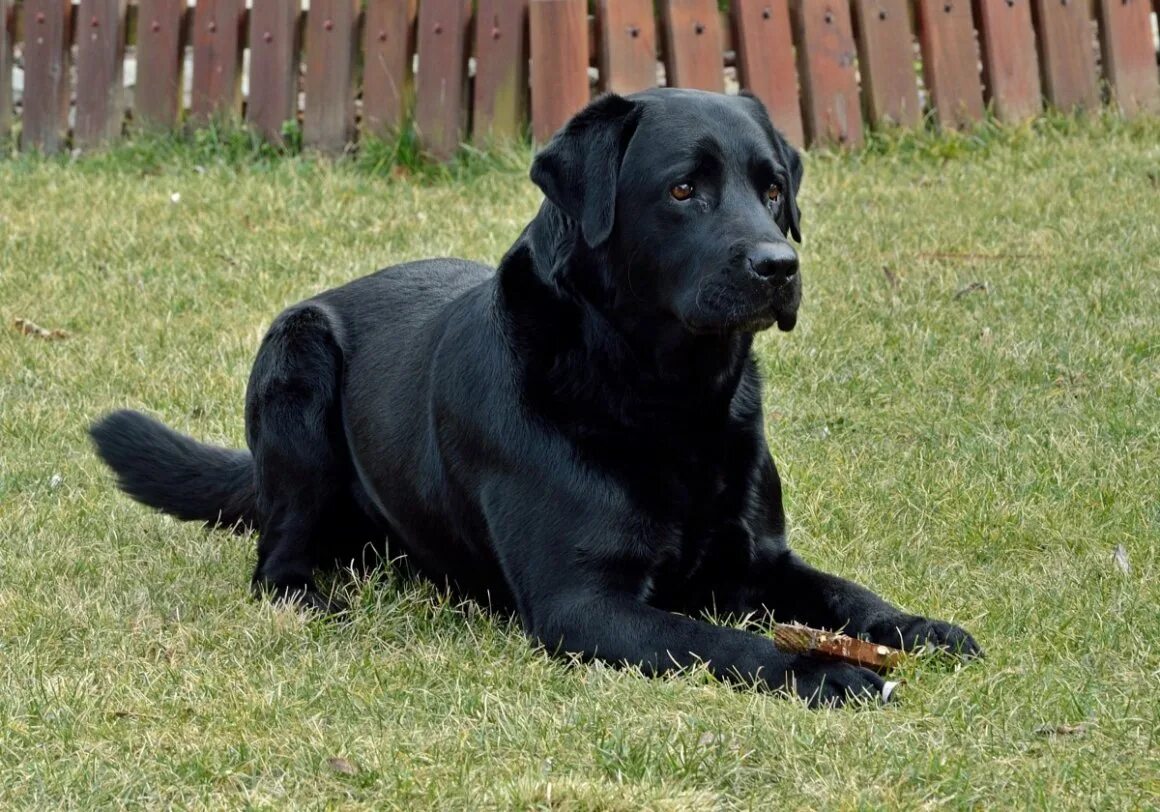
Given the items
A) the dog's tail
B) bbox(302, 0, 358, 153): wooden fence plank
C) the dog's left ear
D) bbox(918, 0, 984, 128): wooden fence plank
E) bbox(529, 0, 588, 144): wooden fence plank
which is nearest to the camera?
the dog's left ear

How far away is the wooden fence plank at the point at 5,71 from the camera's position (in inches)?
378

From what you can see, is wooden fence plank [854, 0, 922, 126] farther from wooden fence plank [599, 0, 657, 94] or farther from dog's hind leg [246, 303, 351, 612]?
dog's hind leg [246, 303, 351, 612]

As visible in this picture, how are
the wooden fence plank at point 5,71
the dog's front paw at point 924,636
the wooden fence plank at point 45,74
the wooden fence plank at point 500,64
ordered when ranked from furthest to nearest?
the wooden fence plank at point 5,71 < the wooden fence plank at point 45,74 < the wooden fence plank at point 500,64 < the dog's front paw at point 924,636

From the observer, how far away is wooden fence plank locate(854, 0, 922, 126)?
8703 mm

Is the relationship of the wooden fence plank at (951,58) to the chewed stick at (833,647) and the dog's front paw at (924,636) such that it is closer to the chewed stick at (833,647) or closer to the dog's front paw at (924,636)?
the dog's front paw at (924,636)

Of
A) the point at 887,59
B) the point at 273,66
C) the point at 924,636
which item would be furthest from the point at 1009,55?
→ the point at 924,636

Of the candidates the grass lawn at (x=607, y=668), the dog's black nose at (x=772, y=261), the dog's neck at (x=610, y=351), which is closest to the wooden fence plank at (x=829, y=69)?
Result: the grass lawn at (x=607, y=668)

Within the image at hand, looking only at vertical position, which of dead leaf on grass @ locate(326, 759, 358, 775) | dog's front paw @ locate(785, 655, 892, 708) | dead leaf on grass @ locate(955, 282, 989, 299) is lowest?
dead leaf on grass @ locate(955, 282, 989, 299)

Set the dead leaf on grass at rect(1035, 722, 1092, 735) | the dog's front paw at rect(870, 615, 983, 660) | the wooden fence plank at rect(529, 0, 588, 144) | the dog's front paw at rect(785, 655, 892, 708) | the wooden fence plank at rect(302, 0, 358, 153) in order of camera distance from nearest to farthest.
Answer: the dead leaf on grass at rect(1035, 722, 1092, 735)
the dog's front paw at rect(785, 655, 892, 708)
the dog's front paw at rect(870, 615, 983, 660)
the wooden fence plank at rect(529, 0, 588, 144)
the wooden fence plank at rect(302, 0, 358, 153)

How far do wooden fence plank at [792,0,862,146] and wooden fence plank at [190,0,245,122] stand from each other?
9.85 ft

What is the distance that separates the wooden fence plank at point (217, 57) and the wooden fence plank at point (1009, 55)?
13.0ft

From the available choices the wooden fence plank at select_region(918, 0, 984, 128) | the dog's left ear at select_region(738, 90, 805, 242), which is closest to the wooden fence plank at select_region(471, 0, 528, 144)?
the wooden fence plank at select_region(918, 0, 984, 128)

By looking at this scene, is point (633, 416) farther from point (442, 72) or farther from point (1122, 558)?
point (442, 72)

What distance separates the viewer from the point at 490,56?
28.4 feet
